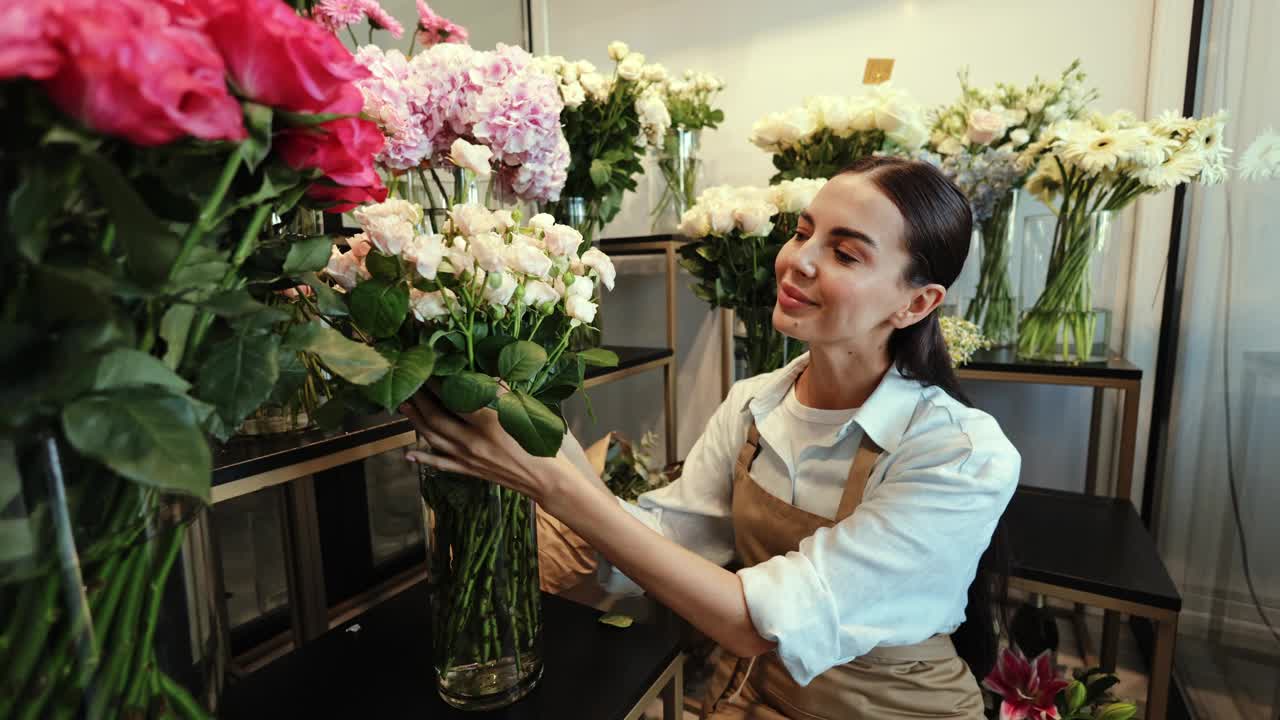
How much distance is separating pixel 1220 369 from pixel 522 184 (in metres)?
1.63

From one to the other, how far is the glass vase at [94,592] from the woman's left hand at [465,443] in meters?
0.26

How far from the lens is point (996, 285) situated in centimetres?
183

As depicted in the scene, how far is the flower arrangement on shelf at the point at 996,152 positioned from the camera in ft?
5.45

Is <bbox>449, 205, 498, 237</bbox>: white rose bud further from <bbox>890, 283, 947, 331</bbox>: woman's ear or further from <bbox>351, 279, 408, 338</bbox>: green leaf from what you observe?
<bbox>890, 283, 947, 331</bbox>: woman's ear

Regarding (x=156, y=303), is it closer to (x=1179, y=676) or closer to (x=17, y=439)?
(x=17, y=439)

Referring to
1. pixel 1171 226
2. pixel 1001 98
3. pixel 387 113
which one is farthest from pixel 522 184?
pixel 1171 226

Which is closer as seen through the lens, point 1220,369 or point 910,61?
point 1220,369

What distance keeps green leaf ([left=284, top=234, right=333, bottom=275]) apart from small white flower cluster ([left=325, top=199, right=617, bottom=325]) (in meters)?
0.09

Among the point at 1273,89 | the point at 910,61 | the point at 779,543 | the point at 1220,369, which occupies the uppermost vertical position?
the point at 910,61

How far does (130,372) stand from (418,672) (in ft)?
2.04

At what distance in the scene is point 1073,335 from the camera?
1655 millimetres

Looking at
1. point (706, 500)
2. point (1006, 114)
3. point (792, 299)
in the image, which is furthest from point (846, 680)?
point (1006, 114)

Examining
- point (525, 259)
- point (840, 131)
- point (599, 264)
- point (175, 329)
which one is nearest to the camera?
point (175, 329)

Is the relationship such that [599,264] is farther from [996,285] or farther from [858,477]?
[996,285]
